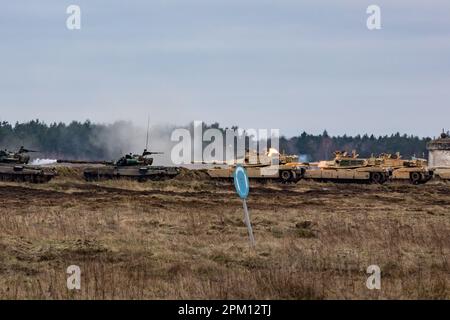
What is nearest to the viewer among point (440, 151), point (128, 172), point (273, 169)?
point (128, 172)

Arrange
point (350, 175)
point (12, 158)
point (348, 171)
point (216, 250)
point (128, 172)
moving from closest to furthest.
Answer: point (216, 250) → point (12, 158) → point (128, 172) → point (350, 175) → point (348, 171)

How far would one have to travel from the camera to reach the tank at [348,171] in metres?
54.3

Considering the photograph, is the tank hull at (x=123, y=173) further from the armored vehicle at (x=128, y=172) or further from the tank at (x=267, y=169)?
the tank at (x=267, y=169)

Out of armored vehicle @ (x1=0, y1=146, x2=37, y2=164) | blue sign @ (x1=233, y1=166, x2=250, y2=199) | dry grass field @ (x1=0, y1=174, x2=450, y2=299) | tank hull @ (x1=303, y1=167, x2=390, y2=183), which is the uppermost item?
armored vehicle @ (x1=0, y1=146, x2=37, y2=164)

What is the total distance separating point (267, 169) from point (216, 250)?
121 feet

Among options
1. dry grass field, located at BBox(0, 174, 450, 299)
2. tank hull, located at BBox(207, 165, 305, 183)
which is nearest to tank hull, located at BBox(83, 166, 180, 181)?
tank hull, located at BBox(207, 165, 305, 183)

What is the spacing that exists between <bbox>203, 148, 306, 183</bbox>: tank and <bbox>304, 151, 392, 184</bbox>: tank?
141 centimetres

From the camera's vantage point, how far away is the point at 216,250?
17.3 m

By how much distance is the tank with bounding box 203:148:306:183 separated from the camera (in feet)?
176

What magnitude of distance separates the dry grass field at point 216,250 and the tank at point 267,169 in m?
20.3

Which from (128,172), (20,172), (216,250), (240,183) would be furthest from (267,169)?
(216,250)

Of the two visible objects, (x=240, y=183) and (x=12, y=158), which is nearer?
(x=240, y=183)

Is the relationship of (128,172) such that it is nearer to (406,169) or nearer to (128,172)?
(128,172)

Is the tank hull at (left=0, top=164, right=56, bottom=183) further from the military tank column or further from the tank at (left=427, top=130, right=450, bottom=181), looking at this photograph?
the tank at (left=427, top=130, right=450, bottom=181)
